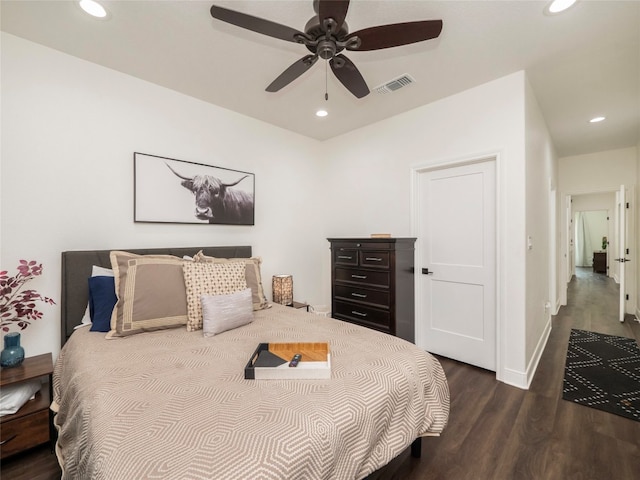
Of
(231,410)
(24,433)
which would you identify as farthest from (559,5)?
(24,433)

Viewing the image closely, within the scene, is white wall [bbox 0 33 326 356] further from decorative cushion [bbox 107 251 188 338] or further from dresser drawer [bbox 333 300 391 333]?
dresser drawer [bbox 333 300 391 333]

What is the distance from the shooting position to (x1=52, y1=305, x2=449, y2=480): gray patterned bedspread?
2.69 feet

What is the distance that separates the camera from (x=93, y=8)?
1736 mm

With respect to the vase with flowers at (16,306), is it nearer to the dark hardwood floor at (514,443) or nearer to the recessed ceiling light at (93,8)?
the dark hardwood floor at (514,443)

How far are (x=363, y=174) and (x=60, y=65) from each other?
2.93 meters

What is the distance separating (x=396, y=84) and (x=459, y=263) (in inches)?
71.9

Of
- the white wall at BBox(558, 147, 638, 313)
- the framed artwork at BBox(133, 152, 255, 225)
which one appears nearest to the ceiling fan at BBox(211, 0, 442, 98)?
the framed artwork at BBox(133, 152, 255, 225)

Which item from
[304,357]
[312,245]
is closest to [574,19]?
[304,357]

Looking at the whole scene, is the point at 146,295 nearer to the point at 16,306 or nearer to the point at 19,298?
the point at 16,306

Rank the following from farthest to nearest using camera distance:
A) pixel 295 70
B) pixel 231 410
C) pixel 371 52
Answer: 1. pixel 371 52
2. pixel 295 70
3. pixel 231 410

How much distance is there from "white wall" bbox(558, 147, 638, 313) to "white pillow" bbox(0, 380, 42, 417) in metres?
6.82

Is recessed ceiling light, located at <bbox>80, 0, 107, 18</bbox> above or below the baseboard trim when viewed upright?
above

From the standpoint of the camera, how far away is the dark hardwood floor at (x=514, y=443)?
1555 mm

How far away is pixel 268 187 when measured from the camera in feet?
11.2
